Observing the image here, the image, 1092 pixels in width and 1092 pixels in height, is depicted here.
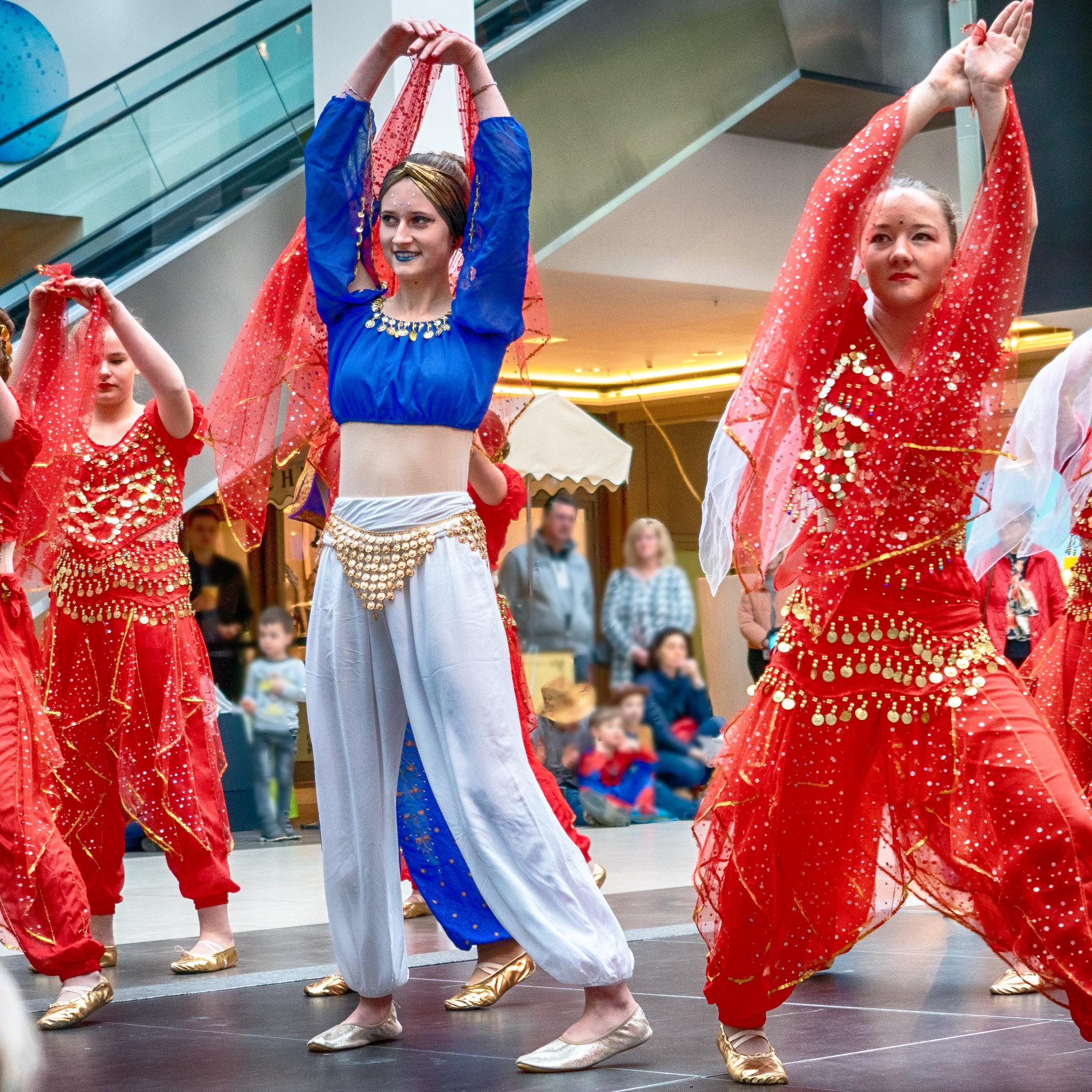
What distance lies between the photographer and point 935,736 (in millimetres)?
2568

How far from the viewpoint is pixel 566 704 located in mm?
8898

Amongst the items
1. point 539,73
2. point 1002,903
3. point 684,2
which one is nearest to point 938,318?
point 1002,903

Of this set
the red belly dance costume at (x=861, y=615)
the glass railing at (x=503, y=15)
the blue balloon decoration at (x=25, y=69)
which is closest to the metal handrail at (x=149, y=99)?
the glass railing at (x=503, y=15)

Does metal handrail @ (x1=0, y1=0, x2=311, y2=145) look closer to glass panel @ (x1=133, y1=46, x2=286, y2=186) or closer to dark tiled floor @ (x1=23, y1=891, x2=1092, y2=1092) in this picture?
glass panel @ (x1=133, y1=46, x2=286, y2=186)

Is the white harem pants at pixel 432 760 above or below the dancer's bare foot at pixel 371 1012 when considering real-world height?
above

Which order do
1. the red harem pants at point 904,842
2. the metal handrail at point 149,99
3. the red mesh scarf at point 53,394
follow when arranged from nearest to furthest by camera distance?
the red harem pants at point 904,842 → the red mesh scarf at point 53,394 → the metal handrail at point 149,99

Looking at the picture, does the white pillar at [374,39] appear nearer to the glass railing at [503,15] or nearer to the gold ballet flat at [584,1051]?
the glass railing at [503,15]

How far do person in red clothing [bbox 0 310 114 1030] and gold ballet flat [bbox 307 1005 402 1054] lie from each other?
0.62m

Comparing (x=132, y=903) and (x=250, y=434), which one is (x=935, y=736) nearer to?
(x=250, y=434)

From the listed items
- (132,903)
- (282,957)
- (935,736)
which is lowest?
(132,903)

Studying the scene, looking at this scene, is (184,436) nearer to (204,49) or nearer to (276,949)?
(276,949)

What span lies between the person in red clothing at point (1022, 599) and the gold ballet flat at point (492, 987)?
1918mm

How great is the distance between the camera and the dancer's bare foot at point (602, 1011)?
2.82 m

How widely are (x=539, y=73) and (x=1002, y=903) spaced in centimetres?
657
